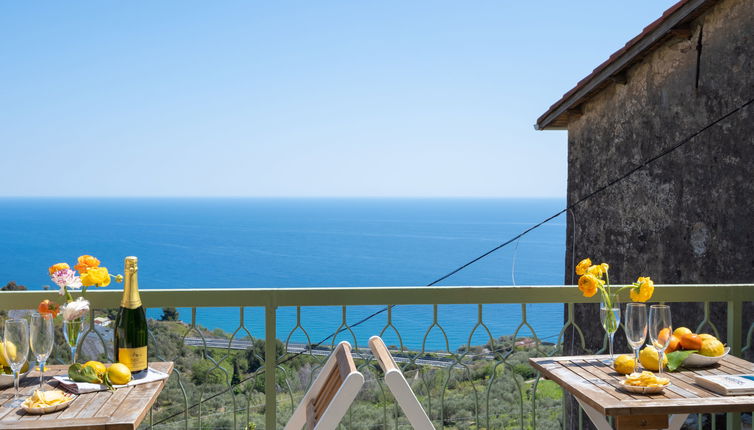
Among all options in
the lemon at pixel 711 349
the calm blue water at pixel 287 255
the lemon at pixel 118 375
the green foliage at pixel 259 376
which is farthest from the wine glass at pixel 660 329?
the calm blue water at pixel 287 255

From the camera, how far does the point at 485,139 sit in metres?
71.1

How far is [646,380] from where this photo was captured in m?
2.40

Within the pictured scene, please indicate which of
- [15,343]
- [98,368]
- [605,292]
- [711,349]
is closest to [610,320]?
[605,292]

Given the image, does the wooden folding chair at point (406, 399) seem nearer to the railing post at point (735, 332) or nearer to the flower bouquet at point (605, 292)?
the flower bouquet at point (605, 292)

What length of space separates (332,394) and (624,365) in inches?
44.3

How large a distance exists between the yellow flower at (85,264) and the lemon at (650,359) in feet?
6.77

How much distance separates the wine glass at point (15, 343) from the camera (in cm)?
226

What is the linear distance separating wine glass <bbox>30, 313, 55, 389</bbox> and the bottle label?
11.0 inches

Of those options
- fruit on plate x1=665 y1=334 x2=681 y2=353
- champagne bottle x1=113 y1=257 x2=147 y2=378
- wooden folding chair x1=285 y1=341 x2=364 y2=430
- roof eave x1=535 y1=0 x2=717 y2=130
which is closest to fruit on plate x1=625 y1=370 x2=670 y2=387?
fruit on plate x1=665 y1=334 x2=681 y2=353

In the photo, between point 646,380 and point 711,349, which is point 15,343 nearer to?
point 646,380

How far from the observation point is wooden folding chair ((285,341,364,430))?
2.07 m

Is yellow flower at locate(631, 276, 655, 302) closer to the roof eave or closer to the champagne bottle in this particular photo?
the champagne bottle

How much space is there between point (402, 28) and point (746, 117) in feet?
120

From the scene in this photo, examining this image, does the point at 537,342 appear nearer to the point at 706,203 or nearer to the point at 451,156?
the point at 706,203
